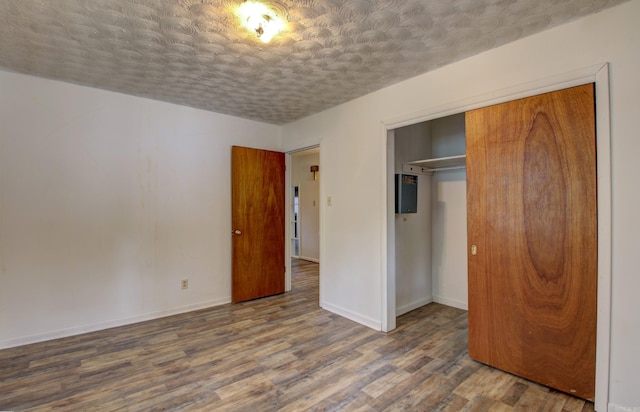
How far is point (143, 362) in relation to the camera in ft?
8.17

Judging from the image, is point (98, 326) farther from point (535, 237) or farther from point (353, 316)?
point (535, 237)

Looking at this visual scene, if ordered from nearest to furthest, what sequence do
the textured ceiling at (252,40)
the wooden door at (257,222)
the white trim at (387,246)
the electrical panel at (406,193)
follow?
the textured ceiling at (252,40)
the white trim at (387,246)
the electrical panel at (406,193)
the wooden door at (257,222)

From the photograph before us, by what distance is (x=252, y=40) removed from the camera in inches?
86.7

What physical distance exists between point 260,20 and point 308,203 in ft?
18.0

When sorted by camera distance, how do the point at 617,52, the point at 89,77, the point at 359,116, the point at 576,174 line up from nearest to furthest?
the point at 617,52
the point at 576,174
the point at 89,77
the point at 359,116

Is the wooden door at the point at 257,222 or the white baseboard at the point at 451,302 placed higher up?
the wooden door at the point at 257,222

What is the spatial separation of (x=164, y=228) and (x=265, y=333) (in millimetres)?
1731

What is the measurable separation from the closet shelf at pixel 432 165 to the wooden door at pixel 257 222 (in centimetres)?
188

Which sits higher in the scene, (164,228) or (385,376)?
(164,228)

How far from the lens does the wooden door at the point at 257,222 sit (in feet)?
13.2

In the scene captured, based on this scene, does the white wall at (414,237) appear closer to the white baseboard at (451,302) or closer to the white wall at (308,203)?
the white baseboard at (451,302)

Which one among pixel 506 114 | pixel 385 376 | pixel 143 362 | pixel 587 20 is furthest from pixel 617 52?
pixel 143 362

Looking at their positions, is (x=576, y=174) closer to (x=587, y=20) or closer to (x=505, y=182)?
(x=505, y=182)

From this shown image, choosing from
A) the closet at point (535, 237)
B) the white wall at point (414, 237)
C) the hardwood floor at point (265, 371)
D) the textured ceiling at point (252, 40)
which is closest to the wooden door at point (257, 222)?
the hardwood floor at point (265, 371)
